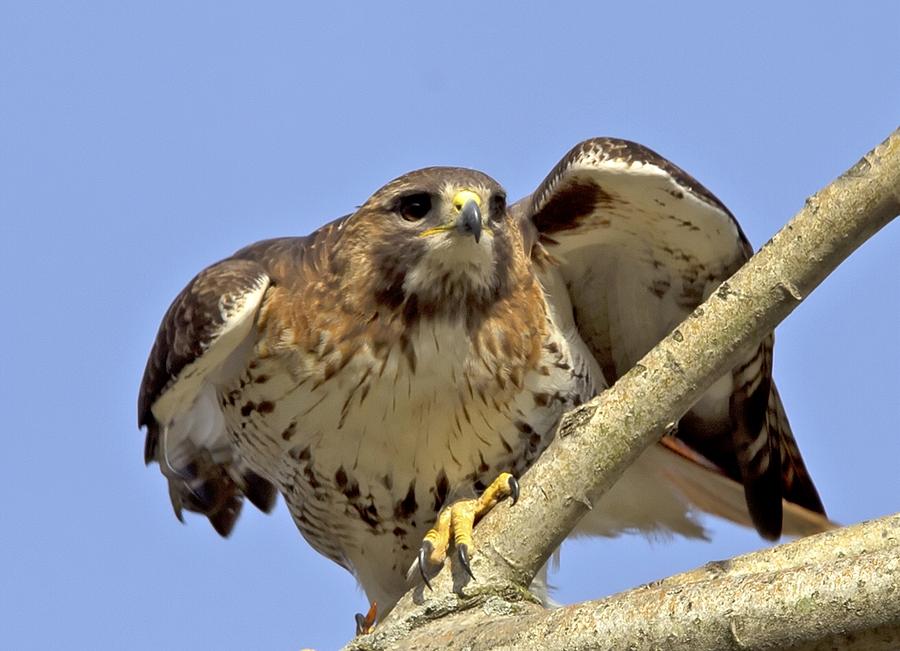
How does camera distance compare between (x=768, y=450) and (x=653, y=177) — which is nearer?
(x=653, y=177)

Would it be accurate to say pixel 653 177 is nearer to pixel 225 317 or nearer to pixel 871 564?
pixel 225 317

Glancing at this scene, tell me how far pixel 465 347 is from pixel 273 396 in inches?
34.3

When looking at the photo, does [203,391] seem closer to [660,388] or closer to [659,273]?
[659,273]

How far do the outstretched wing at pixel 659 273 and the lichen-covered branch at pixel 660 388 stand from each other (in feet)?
5.07

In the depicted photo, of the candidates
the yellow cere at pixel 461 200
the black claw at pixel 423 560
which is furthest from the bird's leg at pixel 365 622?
the yellow cere at pixel 461 200

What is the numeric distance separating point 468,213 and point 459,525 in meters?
1.26

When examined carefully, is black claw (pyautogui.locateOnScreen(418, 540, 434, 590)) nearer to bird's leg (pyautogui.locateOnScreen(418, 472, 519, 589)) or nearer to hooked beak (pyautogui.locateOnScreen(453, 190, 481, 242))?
bird's leg (pyautogui.locateOnScreen(418, 472, 519, 589))

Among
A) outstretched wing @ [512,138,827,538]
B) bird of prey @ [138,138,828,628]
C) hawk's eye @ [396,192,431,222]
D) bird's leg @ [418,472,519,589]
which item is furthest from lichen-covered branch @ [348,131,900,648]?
hawk's eye @ [396,192,431,222]

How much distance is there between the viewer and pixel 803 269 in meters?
4.56

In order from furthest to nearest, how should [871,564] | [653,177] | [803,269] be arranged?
1. [653,177]
2. [803,269]
3. [871,564]

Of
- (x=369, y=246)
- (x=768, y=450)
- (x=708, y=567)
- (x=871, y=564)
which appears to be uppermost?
(x=369, y=246)

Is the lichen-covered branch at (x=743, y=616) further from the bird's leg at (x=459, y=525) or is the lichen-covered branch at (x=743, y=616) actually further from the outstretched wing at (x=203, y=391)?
the outstretched wing at (x=203, y=391)

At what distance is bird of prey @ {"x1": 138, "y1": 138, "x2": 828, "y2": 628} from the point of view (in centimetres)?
621

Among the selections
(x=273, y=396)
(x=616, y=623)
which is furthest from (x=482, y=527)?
(x=273, y=396)
